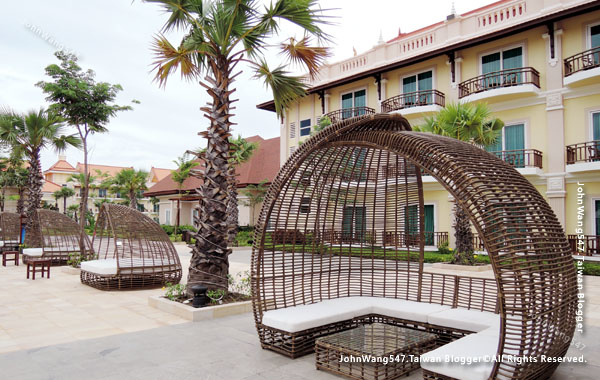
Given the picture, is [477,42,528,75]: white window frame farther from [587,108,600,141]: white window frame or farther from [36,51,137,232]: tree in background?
[36,51,137,232]: tree in background

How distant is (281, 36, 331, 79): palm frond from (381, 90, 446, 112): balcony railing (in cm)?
1189

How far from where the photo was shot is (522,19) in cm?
1631

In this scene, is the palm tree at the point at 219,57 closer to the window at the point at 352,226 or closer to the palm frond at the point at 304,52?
the palm frond at the point at 304,52

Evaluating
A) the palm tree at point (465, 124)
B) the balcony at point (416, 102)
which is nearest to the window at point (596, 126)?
the palm tree at point (465, 124)

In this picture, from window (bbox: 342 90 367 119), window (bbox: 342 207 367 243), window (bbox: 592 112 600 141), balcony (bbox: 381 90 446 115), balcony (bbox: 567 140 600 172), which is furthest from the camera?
window (bbox: 342 90 367 119)

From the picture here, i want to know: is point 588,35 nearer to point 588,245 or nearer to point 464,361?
point 588,245

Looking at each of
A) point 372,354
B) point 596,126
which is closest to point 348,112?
point 596,126

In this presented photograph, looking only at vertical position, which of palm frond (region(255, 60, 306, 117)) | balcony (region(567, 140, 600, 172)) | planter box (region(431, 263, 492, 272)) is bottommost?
planter box (region(431, 263, 492, 272))

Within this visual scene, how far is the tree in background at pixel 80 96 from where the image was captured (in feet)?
41.1

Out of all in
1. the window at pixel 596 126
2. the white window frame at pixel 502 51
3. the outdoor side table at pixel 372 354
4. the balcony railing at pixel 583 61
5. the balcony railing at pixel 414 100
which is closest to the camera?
the outdoor side table at pixel 372 354

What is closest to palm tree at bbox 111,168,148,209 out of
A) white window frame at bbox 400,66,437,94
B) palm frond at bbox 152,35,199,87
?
white window frame at bbox 400,66,437,94

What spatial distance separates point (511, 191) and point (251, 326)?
13.3 feet

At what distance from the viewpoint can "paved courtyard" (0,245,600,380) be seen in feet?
13.7

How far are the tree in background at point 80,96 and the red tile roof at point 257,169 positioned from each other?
12685mm
